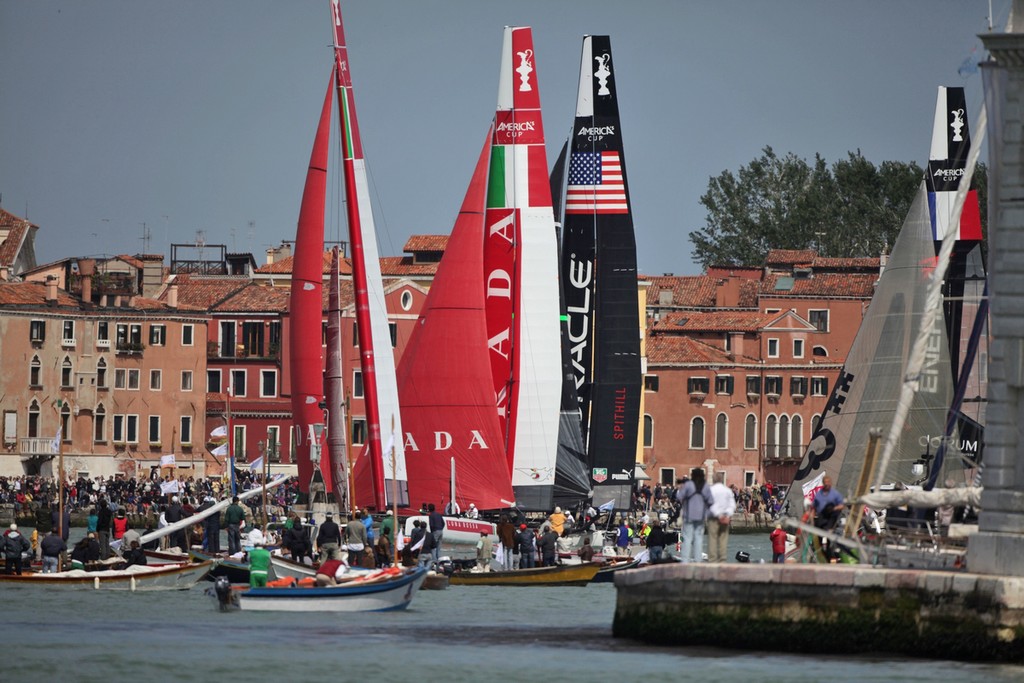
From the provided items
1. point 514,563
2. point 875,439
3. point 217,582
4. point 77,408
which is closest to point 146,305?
point 77,408

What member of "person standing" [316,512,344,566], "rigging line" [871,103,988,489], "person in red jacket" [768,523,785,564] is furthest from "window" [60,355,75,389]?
"rigging line" [871,103,988,489]

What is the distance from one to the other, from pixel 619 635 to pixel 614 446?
21.0 meters

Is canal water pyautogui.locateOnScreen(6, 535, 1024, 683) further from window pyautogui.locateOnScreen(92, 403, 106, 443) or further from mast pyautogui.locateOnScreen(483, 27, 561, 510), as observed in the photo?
window pyautogui.locateOnScreen(92, 403, 106, 443)

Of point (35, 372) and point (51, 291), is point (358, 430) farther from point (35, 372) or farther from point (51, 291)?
point (51, 291)

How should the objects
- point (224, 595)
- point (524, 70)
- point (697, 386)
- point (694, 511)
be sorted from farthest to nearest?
1. point (697, 386)
2. point (524, 70)
3. point (224, 595)
4. point (694, 511)

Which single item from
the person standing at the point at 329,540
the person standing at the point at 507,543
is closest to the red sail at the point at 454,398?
the person standing at the point at 507,543

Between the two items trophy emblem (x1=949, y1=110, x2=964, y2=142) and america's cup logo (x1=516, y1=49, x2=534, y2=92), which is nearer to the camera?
trophy emblem (x1=949, y1=110, x2=964, y2=142)

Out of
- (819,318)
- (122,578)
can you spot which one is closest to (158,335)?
(819,318)

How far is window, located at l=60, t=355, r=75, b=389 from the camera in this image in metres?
84.6

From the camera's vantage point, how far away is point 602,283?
4641 cm

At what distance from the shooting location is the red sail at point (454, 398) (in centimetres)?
4234

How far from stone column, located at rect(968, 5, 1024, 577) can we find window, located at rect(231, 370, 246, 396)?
65696 mm

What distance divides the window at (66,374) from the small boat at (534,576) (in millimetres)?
50919

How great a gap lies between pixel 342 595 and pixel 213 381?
60098mm
